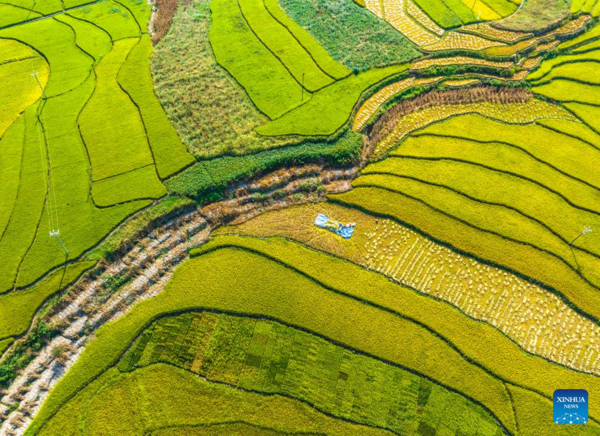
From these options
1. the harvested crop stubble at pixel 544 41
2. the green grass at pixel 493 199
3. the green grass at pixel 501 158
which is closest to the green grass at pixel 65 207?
the green grass at pixel 493 199

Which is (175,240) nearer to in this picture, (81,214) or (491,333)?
(81,214)

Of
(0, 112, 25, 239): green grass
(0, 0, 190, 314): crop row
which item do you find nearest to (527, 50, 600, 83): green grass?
(0, 0, 190, 314): crop row

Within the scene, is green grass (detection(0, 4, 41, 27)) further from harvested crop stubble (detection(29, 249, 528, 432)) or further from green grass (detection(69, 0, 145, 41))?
harvested crop stubble (detection(29, 249, 528, 432))

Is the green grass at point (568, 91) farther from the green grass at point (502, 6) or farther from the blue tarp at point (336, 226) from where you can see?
the blue tarp at point (336, 226)

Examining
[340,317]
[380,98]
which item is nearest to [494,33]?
[380,98]

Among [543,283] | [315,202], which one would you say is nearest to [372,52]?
[315,202]

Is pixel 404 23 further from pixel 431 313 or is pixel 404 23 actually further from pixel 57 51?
pixel 57 51
